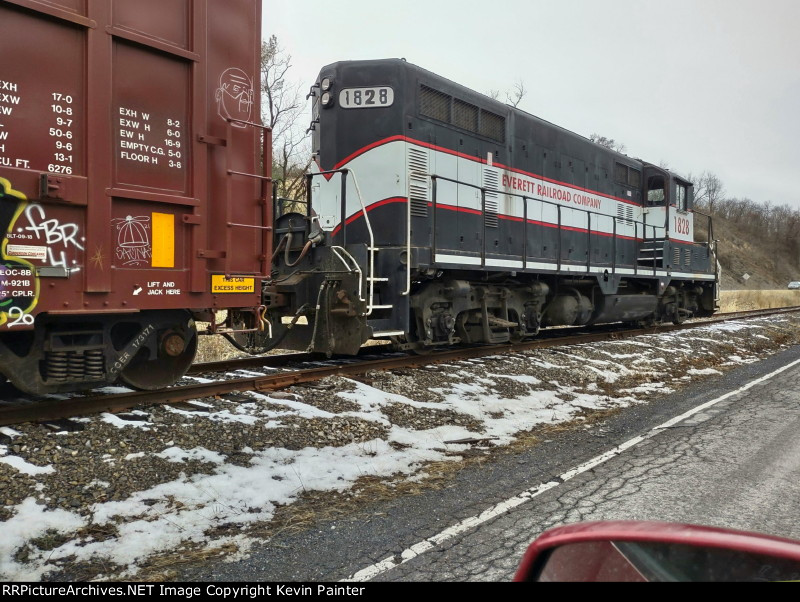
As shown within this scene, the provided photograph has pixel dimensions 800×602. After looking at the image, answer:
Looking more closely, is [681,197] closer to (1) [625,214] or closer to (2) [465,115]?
(1) [625,214]

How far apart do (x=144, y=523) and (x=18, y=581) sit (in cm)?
70

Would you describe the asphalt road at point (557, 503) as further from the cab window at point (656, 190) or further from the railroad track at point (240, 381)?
the cab window at point (656, 190)

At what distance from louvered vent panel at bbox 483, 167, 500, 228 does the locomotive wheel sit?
557 centimetres

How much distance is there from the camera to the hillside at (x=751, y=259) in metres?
77.4

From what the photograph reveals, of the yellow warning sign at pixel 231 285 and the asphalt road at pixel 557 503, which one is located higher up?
the yellow warning sign at pixel 231 285

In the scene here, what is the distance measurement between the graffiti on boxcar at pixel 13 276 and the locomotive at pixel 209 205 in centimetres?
1

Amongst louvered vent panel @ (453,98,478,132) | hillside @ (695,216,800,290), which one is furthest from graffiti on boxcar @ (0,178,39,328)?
hillside @ (695,216,800,290)

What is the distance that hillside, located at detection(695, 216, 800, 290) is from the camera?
254 ft

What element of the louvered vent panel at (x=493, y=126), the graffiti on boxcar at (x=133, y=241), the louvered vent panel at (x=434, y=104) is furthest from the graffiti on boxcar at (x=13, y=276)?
the louvered vent panel at (x=493, y=126)

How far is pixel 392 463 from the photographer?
4.64 metres

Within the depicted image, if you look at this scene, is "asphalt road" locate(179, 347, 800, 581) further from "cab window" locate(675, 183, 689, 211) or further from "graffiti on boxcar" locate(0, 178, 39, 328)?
"cab window" locate(675, 183, 689, 211)

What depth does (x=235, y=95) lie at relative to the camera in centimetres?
537
